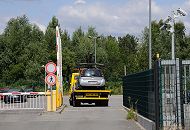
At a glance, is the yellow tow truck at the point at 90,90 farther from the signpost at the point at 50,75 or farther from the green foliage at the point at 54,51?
the green foliage at the point at 54,51

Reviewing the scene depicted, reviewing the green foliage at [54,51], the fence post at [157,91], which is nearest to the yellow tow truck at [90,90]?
the fence post at [157,91]

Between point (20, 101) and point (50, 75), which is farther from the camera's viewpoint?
point (20, 101)

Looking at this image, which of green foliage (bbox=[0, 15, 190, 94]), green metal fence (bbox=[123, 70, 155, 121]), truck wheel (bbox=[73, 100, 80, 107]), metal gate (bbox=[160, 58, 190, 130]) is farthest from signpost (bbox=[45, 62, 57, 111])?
green foliage (bbox=[0, 15, 190, 94])

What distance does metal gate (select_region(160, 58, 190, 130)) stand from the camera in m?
12.3

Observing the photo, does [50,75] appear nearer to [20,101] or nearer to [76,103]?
[76,103]

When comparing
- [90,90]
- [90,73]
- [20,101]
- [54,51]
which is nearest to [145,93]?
[90,90]

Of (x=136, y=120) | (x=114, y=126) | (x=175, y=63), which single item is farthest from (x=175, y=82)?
(x=136, y=120)

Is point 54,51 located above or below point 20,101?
above

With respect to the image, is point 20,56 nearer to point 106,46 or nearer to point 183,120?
point 106,46

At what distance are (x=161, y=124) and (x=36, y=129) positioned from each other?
5.17 m

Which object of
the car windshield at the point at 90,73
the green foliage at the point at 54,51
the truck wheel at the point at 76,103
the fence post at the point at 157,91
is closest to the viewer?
the fence post at the point at 157,91

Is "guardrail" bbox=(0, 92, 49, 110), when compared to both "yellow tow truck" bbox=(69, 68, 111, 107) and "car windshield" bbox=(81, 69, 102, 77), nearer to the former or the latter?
"yellow tow truck" bbox=(69, 68, 111, 107)

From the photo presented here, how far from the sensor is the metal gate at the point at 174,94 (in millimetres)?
12312

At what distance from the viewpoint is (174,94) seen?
40.8 feet
